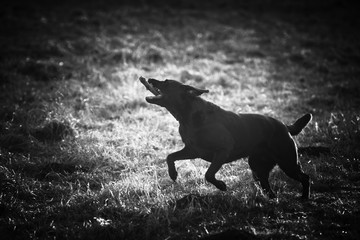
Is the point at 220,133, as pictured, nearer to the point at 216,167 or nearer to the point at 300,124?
the point at 216,167

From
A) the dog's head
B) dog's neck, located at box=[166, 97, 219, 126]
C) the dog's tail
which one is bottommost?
the dog's tail

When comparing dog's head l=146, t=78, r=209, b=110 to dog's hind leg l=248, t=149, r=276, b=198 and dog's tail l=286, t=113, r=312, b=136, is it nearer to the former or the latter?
dog's hind leg l=248, t=149, r=276, b=198

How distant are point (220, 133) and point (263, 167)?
96cm

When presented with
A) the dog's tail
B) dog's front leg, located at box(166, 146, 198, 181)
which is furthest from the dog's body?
the dog's tail

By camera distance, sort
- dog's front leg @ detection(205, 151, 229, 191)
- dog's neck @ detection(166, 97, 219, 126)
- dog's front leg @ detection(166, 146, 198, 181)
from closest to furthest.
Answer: dog's front leg @ detection(205, 151, 229, 191) → dog's neck @ detection(166, 97, 219, 126) → dog's front leg @ detection(166, 146, 198, 181)

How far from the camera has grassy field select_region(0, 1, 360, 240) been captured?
161 inches

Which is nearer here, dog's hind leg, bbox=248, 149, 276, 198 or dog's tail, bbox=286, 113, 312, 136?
dog's hind leg, bbox=248, 149, 276, 198

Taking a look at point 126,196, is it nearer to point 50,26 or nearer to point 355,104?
point 355,104

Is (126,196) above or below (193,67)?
below

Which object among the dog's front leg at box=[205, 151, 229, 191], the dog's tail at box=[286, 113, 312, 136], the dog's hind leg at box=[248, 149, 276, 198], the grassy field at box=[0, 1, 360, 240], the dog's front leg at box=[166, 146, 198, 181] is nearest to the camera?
the grassy field at box=[0, 1, 360, 240]

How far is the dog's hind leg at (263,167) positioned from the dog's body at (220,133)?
3cm

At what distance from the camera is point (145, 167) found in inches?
220

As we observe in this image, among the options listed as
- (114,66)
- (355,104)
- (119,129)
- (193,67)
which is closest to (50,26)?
(114,66)

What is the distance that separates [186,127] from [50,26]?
14.0 meters
